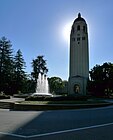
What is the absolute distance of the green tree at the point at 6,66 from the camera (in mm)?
58997

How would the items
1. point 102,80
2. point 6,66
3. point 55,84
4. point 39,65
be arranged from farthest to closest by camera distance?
point 55,84 → point 39,65 → point 6,66 → point 102,80

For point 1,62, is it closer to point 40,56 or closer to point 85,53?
point 40,56

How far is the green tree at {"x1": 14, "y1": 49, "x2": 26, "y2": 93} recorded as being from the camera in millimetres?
61472

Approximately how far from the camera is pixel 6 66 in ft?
206

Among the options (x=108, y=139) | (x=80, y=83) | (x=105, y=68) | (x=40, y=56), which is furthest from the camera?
(x=40, y=56)

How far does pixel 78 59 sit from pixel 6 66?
18649mm

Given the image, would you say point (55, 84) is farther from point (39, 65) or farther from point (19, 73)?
point (19, 73)

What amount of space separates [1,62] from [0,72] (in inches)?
140

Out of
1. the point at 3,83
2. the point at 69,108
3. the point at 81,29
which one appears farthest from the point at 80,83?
the point at 69,108

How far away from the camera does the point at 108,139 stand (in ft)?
24.7

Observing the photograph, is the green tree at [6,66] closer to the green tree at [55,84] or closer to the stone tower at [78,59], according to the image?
the stone tower at [78,59]

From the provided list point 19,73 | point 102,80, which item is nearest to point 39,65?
point 19,73

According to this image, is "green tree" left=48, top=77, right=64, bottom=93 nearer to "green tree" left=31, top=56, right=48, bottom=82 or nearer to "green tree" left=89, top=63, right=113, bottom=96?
"green tree" left=31, top=56, right=48, bottom=82

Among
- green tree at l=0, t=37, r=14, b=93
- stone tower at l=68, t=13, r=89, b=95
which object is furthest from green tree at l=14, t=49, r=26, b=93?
stone tower at l=68, t=13, r=89, b=95
